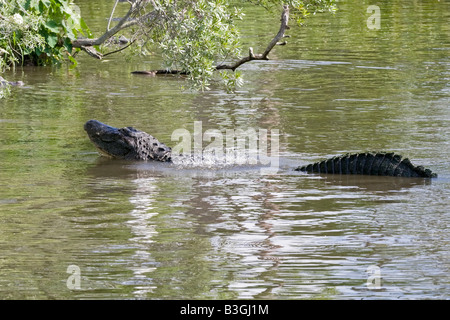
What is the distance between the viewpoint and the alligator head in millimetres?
11023

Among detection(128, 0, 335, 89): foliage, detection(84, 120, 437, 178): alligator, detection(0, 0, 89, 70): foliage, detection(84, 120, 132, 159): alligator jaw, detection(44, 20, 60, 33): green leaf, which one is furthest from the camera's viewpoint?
detection(44, 20, 60, 33): green leaf

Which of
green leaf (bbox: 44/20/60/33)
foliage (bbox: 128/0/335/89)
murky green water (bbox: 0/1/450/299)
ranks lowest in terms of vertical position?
murky green water (bbox: 0/1/450/299)

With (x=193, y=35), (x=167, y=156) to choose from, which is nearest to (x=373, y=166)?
(x=193, y=35)

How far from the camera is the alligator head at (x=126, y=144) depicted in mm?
11023

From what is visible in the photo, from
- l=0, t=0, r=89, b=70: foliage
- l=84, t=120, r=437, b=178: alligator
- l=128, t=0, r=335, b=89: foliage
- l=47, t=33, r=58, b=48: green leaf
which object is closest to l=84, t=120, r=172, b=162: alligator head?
l=84, t=120, r=437, b=178: alligator

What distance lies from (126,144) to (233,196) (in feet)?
9.04

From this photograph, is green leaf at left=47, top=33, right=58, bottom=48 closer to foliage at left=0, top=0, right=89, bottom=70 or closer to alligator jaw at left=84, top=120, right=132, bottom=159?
foliage at left=0, top=0, right=89, bottom=70

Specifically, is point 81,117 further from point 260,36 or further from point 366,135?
point 260,36

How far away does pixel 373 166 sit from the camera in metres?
9.72

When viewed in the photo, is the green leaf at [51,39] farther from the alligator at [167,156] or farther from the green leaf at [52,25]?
the alligator at [167,156]

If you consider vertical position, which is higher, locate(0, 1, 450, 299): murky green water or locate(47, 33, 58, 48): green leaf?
locate(47, 33, 58, 48): green leaf

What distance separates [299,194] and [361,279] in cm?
307

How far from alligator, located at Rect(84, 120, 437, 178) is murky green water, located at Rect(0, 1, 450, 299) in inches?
6.3

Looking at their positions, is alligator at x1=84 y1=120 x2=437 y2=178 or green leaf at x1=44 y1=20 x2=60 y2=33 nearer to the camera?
alligator at x1=84 y1=120 x2=437 y2=178
